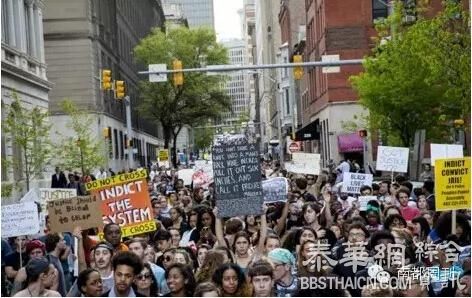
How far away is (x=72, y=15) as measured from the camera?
6247 centimetres

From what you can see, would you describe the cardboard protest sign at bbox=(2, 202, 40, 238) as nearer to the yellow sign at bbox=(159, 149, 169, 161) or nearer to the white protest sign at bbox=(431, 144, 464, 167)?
the white protest sign at bbox=(431, 144, 464, 167)

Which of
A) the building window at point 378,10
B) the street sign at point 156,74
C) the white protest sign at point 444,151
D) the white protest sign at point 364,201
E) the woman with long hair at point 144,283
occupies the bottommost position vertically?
the woman with long hair at point 144,283

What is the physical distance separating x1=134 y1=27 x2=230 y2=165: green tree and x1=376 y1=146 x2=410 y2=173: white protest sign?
6065 centimetres

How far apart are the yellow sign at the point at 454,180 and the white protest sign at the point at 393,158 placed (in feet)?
27.0

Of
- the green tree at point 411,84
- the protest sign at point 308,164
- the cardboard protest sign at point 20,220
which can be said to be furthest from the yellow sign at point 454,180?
the green tree at point 411,84

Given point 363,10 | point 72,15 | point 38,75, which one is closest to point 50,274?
point 38,75

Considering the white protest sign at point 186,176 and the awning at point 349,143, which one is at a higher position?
the awning at point 349,143

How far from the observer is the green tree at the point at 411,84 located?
27281 millimetres

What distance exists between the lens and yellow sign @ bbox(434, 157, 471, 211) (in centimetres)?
1216

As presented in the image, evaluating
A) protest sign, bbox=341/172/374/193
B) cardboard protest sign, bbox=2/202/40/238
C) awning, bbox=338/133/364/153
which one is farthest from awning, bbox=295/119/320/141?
cardboard protest sign, bbox=2/202/40/238

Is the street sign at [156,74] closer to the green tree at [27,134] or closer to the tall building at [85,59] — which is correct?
the green tree at [27,134]

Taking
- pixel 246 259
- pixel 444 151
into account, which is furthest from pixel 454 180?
pixel 444 151

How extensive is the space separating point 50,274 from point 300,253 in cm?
221

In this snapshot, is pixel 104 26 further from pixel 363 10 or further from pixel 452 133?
pixel 452 133
